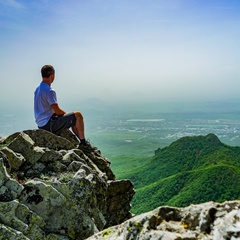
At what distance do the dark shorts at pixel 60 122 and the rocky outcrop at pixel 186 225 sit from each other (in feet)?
33.2

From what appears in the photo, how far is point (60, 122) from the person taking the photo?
1625cm

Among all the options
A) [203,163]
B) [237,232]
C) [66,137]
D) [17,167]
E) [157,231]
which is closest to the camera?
[237,232]

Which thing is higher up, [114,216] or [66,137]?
[66,137]

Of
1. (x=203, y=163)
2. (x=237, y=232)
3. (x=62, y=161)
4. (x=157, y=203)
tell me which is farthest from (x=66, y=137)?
(x=203, y=163)

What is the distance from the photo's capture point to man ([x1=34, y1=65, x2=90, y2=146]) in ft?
51.1

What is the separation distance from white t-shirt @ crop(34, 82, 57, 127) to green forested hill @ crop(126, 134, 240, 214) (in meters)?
82.2

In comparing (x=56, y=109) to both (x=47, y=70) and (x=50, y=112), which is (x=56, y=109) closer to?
(x=50, y=112)

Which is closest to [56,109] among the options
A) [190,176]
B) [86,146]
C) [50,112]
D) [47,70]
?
[50,112]

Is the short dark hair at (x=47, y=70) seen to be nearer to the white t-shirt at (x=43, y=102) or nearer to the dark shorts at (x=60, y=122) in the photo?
the white t-shirt at (x=43, y=102)

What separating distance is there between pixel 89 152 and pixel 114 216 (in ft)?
12.2

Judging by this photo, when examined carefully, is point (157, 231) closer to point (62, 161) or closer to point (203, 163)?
point (62, 161)

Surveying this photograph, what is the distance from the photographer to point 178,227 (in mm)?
6043

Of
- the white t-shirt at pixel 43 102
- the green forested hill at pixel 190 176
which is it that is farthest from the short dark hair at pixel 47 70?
the green forested hill at pixel 190 176

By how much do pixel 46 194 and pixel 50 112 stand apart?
273 inches
